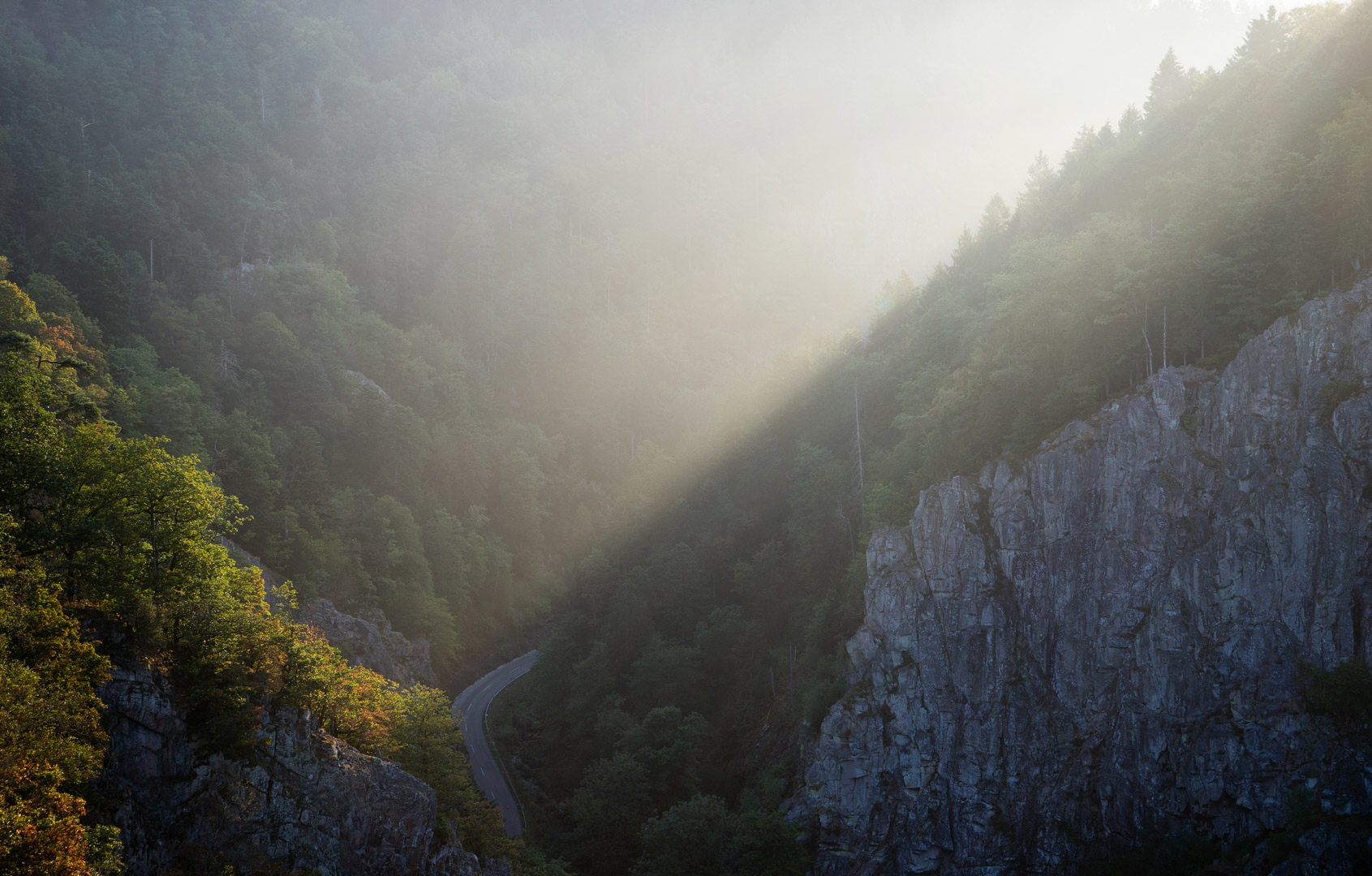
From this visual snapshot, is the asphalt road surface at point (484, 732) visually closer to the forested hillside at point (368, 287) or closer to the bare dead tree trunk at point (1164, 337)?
the forested hillside at point (368, 287)

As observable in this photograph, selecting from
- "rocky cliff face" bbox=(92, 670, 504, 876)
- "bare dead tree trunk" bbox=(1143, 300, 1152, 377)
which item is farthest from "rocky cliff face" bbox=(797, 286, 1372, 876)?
"rocky cliff face" bbox=(92, 670, 504, 876)

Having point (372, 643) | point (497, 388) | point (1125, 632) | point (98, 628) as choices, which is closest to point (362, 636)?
point (372, 643)

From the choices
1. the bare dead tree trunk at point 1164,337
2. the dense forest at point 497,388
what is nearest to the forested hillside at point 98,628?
the dense forest at point 497,388

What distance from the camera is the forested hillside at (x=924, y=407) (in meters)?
34.8

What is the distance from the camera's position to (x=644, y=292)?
430 feet

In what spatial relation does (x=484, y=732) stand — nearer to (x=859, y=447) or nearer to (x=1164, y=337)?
(x=859, y=447)

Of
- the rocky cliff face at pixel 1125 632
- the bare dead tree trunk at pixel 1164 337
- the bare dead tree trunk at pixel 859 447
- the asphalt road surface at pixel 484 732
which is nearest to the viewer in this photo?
the rocky cliff face at pixel 1125 632

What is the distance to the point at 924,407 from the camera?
47594 mm

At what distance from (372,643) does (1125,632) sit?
46.1m

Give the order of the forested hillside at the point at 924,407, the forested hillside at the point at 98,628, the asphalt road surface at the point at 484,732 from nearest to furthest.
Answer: the forested hillside at the point at 98,628, the forested hillside at the point at 924,407, the asphalt road surface at the point at 484,732

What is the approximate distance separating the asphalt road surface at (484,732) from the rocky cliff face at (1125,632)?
19236 millimetres

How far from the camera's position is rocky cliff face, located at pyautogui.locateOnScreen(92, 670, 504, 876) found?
22344 millimetres

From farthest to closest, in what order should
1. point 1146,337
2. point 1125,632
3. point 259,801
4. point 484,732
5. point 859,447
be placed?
point 484,732, point 859,447, point 1146,337, point 1125,632, point 259,801

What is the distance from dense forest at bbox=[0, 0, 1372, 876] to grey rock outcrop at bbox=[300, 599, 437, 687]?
7.25 ft
